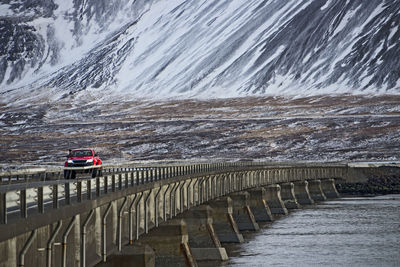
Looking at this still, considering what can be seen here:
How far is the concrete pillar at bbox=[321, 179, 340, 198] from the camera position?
134 m

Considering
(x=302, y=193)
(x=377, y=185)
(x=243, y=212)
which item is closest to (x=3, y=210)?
(x=243, y=212)

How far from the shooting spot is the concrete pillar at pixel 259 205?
86062 mm

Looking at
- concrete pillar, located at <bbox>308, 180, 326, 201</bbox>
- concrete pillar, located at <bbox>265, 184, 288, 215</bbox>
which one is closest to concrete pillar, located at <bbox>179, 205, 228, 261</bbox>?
concrete pillar, located at <bbox>265, 184, 288, 215</bbox>

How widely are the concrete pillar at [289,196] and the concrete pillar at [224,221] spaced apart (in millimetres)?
43472

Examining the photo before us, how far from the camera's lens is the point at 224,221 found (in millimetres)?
64875

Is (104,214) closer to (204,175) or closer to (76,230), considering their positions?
(76,230)

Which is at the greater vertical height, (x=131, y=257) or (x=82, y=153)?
(x=82, y=153)

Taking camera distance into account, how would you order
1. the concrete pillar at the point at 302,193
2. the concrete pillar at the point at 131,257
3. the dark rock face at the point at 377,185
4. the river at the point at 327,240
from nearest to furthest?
the concrete pillar at the point at 131,257 < the river at the point at 327,240 < the concrete pillar at the point at 302,193 < the dark rock face at the point at 377,185

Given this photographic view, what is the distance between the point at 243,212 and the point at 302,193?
45.0 metres

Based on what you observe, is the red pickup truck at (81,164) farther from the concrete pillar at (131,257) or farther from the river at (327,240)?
the concrete pillar at (131,257)

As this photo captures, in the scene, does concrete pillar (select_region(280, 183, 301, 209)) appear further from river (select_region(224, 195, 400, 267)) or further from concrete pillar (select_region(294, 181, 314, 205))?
concrete pillar (select_region(294, 181, 314, 205))

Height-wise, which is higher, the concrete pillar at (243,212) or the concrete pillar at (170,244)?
the concrete pillar at (243,212)

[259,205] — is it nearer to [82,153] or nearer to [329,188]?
[82,153]

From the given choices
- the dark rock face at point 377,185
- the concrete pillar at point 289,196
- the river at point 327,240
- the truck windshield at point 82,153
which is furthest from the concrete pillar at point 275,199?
the truck windshield at point 82,153
